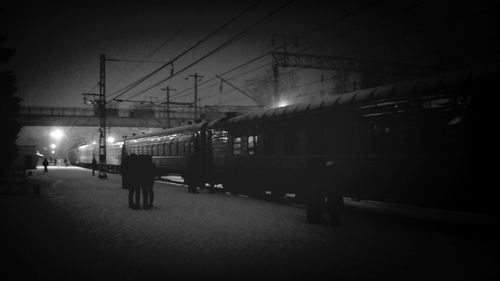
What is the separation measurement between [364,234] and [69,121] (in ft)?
165

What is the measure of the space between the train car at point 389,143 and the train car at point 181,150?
16.2 feet

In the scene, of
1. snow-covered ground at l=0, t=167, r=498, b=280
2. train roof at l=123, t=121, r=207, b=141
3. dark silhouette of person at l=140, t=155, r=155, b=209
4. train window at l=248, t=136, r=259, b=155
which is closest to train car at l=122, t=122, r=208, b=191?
train roof at l=123, t=121, r=207, b=141

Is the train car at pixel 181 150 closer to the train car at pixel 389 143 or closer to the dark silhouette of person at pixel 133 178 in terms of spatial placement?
the dark silhouette of person at pixel 133 178

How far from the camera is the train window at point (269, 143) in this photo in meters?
14.5

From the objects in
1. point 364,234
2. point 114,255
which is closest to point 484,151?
point 364,234

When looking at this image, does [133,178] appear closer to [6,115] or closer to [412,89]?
[412,89]

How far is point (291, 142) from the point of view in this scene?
13578mm

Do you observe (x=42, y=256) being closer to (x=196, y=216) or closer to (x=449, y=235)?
(x=196, y=216)

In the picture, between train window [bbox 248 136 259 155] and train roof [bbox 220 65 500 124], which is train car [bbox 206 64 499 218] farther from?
train window [bbox 248 136 259 155]

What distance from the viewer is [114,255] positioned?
6.42 m

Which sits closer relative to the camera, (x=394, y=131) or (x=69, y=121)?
(x=394, y=131)

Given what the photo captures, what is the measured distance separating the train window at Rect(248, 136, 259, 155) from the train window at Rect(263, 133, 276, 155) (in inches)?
25.0

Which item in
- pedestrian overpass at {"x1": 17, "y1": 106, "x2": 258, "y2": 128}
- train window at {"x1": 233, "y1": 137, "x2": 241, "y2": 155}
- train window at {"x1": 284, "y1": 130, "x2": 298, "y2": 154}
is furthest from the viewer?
pedestrian overpass at {"x1": 17, "y1": 106, "x2": 258, "y2": 128}

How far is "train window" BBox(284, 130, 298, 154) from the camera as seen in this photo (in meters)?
13.4
